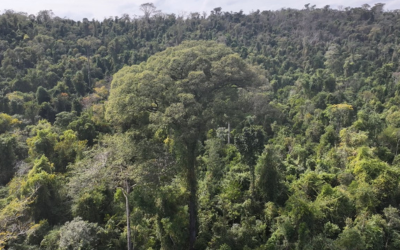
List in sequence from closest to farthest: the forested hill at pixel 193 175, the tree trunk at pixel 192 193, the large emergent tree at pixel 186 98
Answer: the large emergent tree at pixel 186 98 → the forested hill at pixel 193 175 → the tree trunk at pixel 192 193

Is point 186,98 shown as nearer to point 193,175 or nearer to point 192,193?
point 193,175

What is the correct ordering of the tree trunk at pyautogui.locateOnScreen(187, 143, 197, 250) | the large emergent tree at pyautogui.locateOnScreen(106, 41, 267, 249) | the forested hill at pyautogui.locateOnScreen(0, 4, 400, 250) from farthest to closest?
the tree trunk at pyautogui.locateOnScreen(187, 143, 197, 250) < the forested hill at pyautogui.locateOnScreen(0, 4, 400, 250) < the large emergent tree at pyautogui.locateOnScreen(106, 41, 267, 249)

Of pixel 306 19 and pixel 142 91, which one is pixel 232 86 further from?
pixel 306 19

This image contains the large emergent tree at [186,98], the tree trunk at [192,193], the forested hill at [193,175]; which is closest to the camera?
the large emergent tree at [186,98]

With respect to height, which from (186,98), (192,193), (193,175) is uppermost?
(186,98)

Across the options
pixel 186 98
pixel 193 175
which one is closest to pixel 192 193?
pixel 193 175

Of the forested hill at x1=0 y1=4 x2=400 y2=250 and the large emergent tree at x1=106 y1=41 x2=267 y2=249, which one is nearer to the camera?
the large emergent tree at x1=106 y1=41 x2=267 y2=249

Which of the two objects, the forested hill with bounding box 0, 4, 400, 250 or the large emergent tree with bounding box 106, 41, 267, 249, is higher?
the large emergent tree with bounding box 106, 41, 267, 249

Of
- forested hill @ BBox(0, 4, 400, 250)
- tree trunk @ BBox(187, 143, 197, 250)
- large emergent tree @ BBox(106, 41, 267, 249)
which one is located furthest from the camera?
tree trunk @ BBox(187, 143, 197, 250)

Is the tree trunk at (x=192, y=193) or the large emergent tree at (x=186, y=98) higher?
the large emergent tree at (x=186, y=98)
